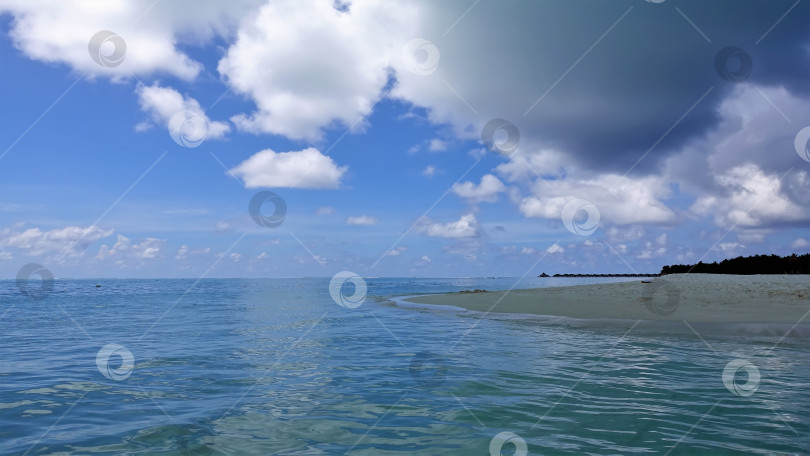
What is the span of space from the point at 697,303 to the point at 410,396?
29.4 m

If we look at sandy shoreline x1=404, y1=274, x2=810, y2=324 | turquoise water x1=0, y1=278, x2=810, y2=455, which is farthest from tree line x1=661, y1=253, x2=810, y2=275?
turquoise water x1=0, y1=278, x2=810, y2=455

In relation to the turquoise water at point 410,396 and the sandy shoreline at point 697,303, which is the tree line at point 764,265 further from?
the turquoise water at point 410,396

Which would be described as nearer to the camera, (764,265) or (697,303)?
(697,303)

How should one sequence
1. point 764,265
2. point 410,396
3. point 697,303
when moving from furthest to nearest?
point 764,265, point 697,303, point 410,396

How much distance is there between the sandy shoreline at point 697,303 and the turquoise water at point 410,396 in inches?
264

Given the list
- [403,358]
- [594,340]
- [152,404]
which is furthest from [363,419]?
[594,340]

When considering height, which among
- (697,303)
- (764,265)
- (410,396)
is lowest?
(410,396)

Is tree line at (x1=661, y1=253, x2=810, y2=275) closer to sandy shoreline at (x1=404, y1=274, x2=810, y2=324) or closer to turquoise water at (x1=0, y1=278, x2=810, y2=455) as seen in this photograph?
sandy shoreline at (x1=404, y1=274, x2=810, y2=324)

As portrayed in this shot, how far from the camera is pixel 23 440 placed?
8062 millimetres

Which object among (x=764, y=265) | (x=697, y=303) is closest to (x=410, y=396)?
(x=697, y=303)

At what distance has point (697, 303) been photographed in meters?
32.2

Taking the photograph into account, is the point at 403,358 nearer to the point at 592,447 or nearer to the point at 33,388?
the point at 592,447

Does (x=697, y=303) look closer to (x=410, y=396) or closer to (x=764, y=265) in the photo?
(x=410, y=396)

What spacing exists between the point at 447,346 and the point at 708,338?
10.7 metres
